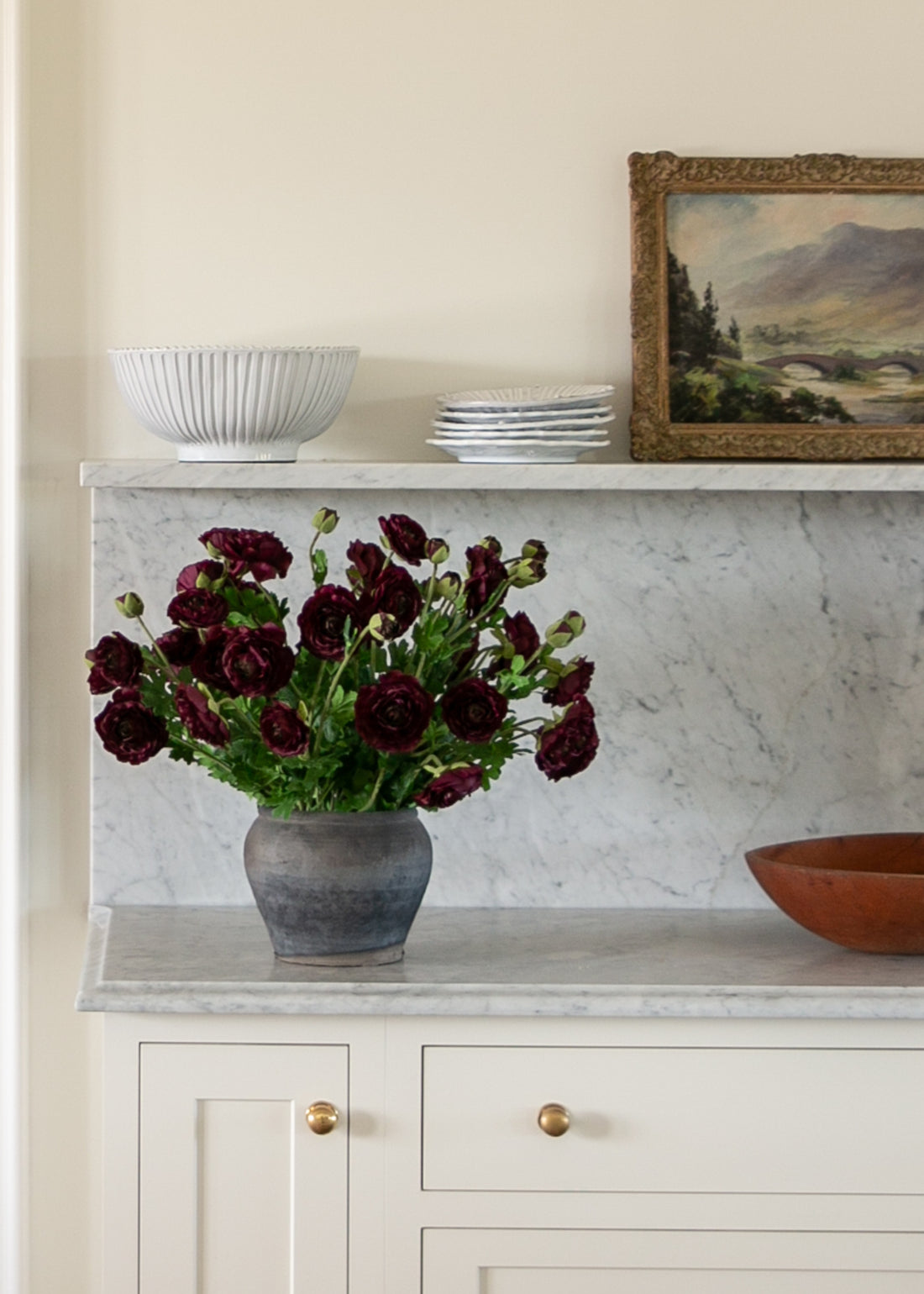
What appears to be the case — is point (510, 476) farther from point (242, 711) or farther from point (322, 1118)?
point (322, 1118)

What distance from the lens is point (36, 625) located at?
1889 mm

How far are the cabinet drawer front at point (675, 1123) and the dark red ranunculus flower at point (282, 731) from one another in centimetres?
34

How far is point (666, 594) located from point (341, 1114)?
757 mm

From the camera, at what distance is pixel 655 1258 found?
1.50m

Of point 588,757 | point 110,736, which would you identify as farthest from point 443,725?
point 110,736

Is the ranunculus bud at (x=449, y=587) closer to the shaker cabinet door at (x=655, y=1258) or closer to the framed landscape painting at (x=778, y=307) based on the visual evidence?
the framed landscape painting at (x=778, y=307)

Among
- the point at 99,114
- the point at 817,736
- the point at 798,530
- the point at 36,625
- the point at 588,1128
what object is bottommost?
the point at 588,1128

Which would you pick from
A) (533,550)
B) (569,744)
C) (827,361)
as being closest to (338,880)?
(569,744)

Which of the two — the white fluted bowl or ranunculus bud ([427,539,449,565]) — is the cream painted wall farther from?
ranunculus bud ([427,539,449,565])

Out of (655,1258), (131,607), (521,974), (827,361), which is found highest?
(827,361)

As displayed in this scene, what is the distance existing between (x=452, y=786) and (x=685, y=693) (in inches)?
21.0

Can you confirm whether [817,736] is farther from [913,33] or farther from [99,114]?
[99,114]

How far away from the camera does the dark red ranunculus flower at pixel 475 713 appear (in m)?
1.46

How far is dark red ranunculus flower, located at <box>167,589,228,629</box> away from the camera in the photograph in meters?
1.46
